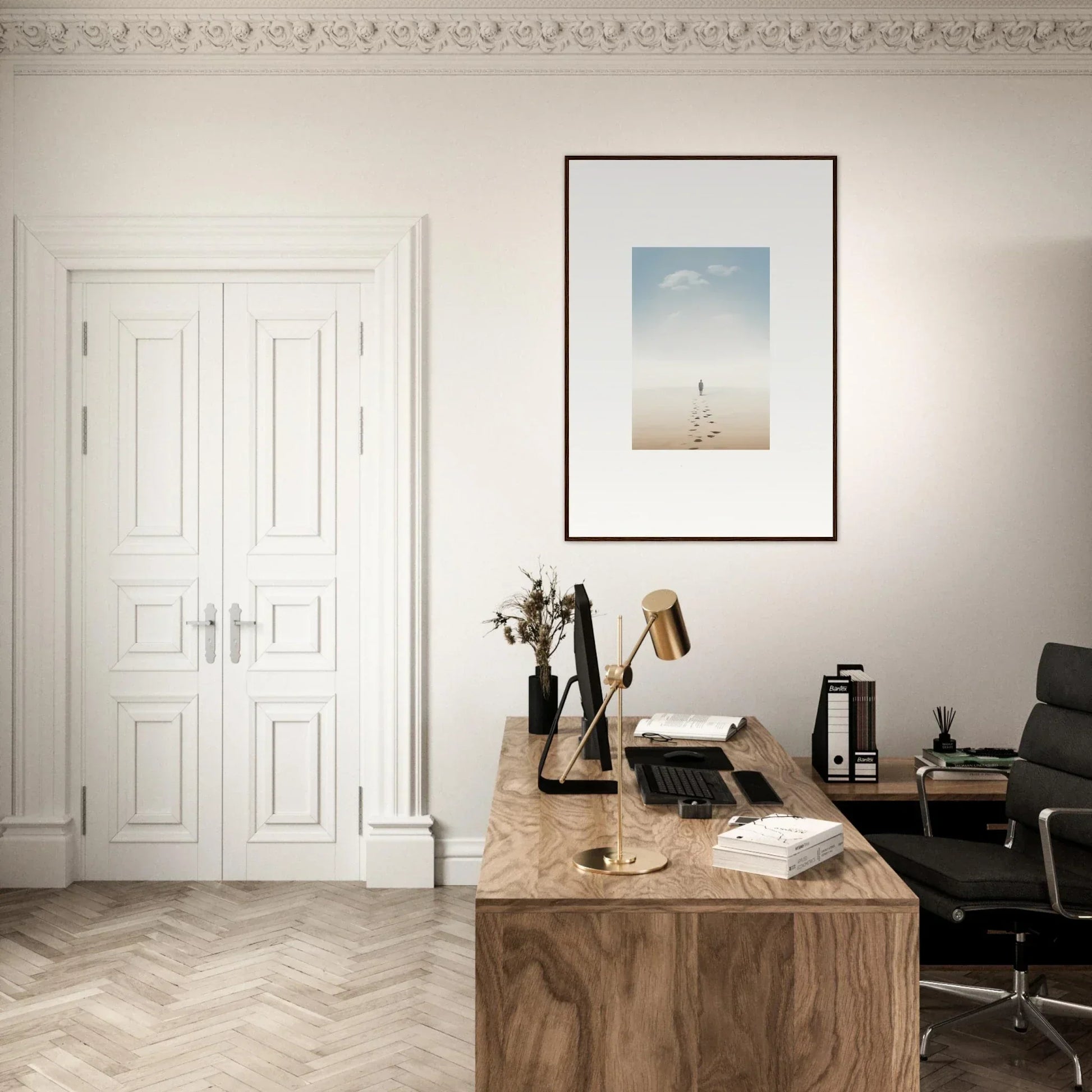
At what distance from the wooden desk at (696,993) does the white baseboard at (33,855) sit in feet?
9.17

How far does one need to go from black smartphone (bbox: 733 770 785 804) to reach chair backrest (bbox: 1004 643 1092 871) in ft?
3.06

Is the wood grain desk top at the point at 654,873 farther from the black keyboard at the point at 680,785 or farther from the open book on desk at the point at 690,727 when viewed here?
the open book on desk at the point at 690,727

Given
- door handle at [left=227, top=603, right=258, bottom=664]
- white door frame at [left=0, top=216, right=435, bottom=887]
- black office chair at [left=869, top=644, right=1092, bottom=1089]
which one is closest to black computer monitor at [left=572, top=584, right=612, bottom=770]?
black office chair at [left=869, top=644, right=1092, bottom=1089]

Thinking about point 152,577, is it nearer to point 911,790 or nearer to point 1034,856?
point 911,790

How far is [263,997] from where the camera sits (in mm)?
3080

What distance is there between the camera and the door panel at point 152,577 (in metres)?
4.05

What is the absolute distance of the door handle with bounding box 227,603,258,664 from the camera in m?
4.07

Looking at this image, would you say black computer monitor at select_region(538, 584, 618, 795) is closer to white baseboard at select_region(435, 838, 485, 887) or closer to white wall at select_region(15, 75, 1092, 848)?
white wall at select_region(15, 75, 1092, 848)

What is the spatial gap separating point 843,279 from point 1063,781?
79.8 inches

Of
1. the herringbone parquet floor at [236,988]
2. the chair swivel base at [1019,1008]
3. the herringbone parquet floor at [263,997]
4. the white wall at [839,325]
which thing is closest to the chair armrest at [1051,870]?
the chair swivel base at [1019,1008]

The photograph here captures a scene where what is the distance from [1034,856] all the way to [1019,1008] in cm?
41

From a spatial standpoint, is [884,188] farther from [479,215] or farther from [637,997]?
[637,997]

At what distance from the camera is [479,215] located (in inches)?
157

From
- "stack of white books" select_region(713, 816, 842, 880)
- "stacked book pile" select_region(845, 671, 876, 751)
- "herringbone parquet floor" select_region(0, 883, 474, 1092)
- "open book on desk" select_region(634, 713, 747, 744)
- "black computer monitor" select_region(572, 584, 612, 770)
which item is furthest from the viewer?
"stacked book pile" select_region(845, 671, 876, 751)
